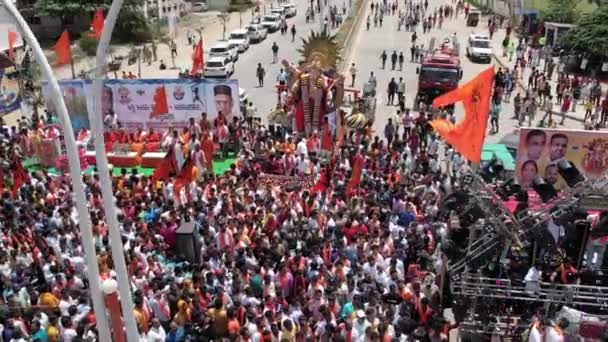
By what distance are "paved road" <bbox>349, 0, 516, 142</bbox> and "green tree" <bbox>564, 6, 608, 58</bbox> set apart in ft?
15.3

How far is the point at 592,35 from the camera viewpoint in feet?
105

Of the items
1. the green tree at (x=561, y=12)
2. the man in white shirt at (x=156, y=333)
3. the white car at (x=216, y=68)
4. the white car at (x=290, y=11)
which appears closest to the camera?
the man in white shirt at (x=156, y=333)

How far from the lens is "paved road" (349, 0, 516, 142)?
26.0 m

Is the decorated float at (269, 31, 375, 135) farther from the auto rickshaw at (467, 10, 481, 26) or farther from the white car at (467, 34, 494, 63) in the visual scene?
the auto rickshaw at (467, 10, 481, 26)

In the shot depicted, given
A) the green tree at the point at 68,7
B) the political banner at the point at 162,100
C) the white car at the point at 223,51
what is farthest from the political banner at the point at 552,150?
the green tree at the point at 68,7

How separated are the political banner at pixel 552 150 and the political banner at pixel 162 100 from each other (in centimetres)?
893

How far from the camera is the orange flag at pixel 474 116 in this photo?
10086 mm

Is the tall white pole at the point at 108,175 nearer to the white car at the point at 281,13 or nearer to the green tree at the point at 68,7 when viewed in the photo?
the green tree at the point at 68,7

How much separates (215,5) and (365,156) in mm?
47883

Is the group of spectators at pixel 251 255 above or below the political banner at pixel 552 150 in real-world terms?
below

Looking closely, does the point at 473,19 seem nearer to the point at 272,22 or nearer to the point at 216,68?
the point at 272,22

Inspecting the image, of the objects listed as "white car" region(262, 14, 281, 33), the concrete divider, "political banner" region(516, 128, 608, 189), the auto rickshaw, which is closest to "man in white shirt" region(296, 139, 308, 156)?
"political banner" region(516, 128, 608, 189)

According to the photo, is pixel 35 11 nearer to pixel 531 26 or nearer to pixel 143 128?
pixel 143 128

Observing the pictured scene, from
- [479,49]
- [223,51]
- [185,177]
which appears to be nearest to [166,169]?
[185,177]
